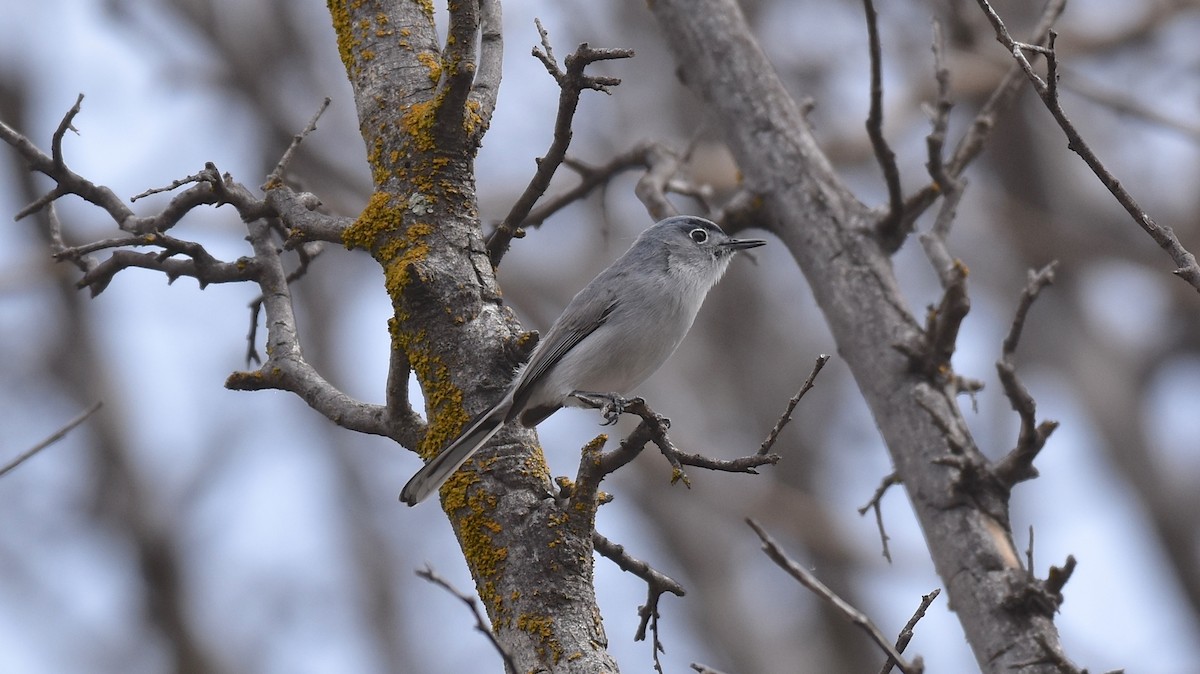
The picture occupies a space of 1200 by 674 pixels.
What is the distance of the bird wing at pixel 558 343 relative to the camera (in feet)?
8.77

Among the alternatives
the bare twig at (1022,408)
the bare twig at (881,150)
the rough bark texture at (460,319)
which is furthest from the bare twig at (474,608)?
the bare twig at (881,150)

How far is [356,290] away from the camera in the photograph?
11547 millimetres

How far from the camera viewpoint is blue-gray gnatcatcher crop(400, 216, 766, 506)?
115 inches

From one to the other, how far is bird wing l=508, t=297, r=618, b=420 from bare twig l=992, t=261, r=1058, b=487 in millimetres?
1187

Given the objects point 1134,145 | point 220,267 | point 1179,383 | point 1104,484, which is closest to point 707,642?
point 1104,484

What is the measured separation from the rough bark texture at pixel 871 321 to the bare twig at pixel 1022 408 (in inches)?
3.0

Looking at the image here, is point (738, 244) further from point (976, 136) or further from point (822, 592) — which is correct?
point (822, 592)

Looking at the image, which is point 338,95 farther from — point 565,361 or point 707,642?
point 565,361

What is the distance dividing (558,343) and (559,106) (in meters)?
1.02

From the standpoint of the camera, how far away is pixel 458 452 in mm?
2357

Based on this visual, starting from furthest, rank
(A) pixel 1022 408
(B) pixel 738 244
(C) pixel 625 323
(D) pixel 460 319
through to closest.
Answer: (B) pixel 738 244, (C) pixel 625 323, (A) pixel 1022 408, (D) pixel 460 319

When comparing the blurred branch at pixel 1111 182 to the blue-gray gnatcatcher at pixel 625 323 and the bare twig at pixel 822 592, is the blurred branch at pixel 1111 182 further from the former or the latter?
the blue-gray gnatcatcher at pixel 625 323

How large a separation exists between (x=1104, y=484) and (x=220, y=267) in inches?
329

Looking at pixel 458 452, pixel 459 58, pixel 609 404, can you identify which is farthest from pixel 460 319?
pixel 459 58
